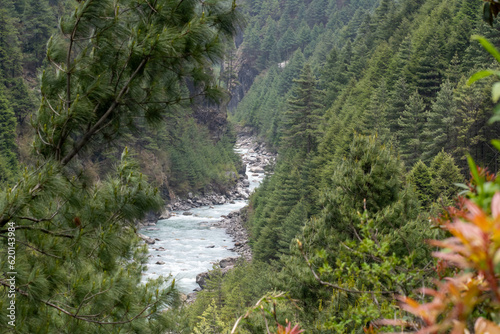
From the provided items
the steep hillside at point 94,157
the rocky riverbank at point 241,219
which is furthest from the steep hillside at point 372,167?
the steep hillside at point 94,157

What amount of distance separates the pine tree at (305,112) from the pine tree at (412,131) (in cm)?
742

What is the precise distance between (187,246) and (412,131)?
19210mm

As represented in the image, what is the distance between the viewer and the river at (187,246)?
A: 23281 millimetres

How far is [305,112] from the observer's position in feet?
102

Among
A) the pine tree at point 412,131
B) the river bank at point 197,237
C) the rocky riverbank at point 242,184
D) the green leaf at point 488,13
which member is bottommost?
the rocky riverbank at point 242,184

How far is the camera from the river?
2328 centimetres

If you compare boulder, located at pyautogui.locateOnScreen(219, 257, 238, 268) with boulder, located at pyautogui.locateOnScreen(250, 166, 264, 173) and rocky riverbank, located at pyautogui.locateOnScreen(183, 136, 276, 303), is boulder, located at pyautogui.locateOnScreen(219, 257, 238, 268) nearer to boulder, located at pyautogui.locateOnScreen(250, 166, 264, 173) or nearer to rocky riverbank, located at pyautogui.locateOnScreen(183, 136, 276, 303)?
rocky riverbank, located at pyautogui.locateOnScreen(183, 136, 276, 303)

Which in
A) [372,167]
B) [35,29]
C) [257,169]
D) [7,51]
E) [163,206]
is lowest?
[257,169]

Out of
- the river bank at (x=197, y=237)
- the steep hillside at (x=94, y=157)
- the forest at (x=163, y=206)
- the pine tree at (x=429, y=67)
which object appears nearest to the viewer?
the forest at (x=163, y=206)

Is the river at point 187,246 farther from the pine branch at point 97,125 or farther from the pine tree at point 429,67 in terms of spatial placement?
the pine tree at point 429,67

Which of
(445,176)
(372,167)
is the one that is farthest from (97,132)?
(445,176)

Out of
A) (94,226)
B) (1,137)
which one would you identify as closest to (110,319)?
(94,226)

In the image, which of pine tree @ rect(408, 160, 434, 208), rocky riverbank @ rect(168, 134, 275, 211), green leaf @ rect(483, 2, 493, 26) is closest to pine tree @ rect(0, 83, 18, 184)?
rocky riverbank @ rect(168, 134, 275, 211)

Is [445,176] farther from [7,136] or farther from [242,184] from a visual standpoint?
[242,184]
